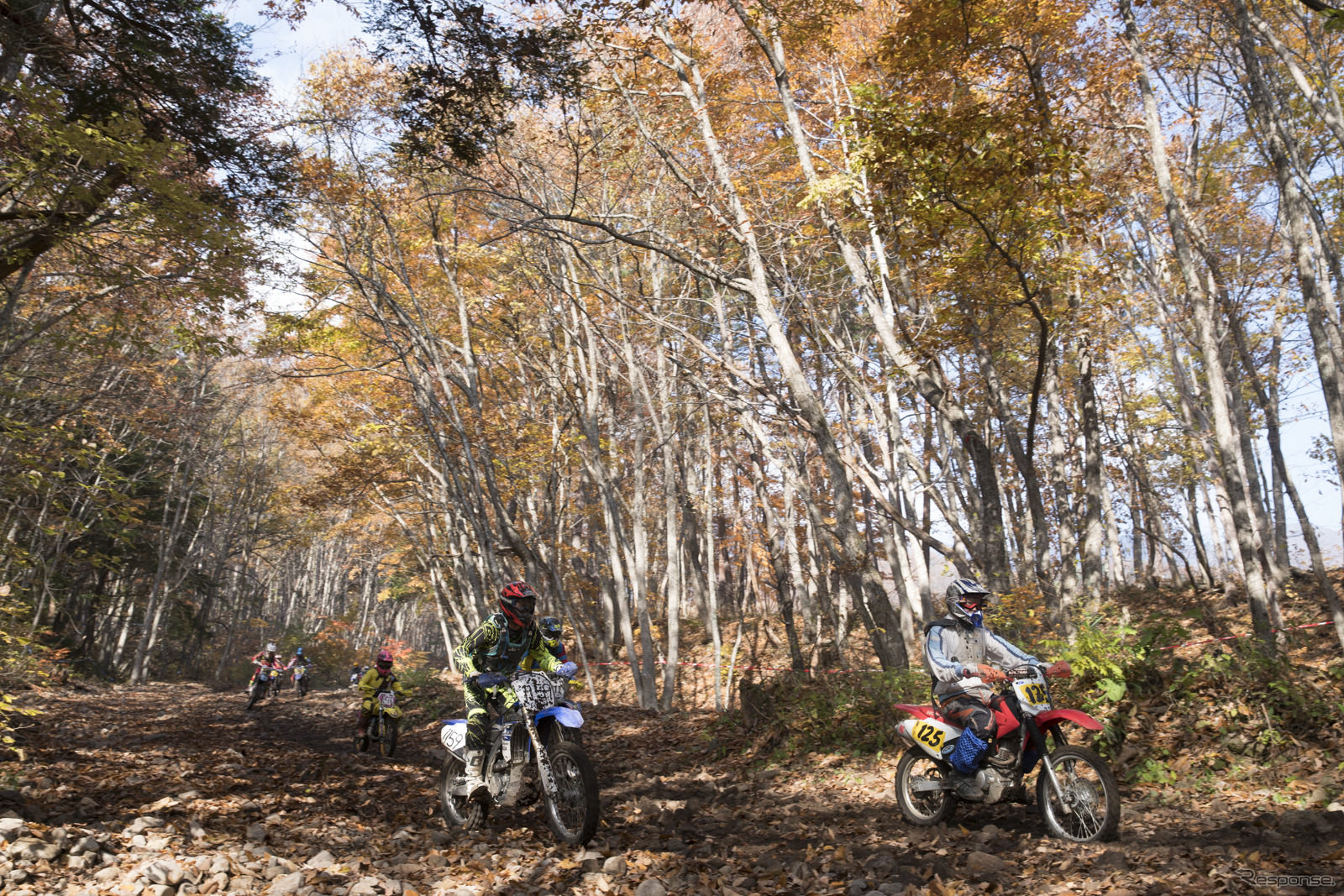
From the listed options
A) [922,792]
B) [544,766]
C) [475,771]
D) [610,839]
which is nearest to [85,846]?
[475,771]

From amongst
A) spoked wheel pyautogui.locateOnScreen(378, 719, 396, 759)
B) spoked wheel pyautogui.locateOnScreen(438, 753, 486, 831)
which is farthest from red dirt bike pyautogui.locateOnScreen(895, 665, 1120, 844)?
spoked wheel pyautogui.locateOnScreen(378, 719, 396, 759)

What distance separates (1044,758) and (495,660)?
3.99 m

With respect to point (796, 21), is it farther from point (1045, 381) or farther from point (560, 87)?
point (1045, 381)

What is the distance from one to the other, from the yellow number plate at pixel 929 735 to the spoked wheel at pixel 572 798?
2357mm

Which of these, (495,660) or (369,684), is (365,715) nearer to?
(369,684)

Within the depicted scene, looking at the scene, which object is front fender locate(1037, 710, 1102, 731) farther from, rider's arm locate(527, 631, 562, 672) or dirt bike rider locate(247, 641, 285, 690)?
dirt bike rider locate(247, 641, 285, 690)

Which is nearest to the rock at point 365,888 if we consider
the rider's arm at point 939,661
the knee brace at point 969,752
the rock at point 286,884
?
the rock at point 286,884

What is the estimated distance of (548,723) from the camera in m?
5.50

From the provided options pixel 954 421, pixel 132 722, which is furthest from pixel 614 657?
pixel 954 421

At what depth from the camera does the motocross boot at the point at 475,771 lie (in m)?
5.64

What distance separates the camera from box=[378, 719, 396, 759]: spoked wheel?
33.4ft

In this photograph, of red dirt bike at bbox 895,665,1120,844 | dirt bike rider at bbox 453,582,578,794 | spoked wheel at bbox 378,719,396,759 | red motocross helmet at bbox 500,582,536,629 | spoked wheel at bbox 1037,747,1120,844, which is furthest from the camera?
spoked wheel at bbox 378,719,396,759

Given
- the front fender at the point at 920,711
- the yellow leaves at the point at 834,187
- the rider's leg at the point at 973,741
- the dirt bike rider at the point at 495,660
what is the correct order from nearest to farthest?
the rider's leg at the point at 973,741, the front fender at the point at 920,711, the dirt bike rider at the point at 495,660, the yellow leaves at the point at 834,187

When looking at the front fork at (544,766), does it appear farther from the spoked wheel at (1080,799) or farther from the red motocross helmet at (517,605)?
the spoked wheel at (1080,799)
